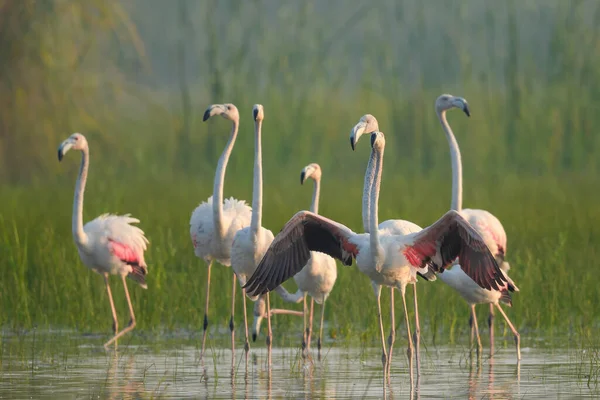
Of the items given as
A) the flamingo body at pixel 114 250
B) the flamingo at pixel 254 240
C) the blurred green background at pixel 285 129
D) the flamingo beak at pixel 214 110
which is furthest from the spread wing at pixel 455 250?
the blurred green background at pixel 285 129

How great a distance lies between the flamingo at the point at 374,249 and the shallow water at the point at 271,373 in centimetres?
48

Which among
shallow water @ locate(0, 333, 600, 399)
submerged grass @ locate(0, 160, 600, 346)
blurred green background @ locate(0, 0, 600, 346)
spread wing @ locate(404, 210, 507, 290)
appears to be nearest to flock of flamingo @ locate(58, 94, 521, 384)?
spread wing @ locate(404, 210, 507, 290)

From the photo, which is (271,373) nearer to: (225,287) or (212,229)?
(212,229)

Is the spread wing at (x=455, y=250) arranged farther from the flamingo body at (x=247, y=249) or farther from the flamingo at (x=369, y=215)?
the flamingo body at (x=247, y=249)

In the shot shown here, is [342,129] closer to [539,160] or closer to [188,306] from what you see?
[539,160]

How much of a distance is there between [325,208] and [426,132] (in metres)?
5.49

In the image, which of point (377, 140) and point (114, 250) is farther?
point (114, 250)

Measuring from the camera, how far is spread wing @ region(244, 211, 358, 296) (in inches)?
356

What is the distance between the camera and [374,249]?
8852 mm

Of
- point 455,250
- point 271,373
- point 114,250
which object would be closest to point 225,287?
point 114,250

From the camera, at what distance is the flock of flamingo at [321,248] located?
8844mm

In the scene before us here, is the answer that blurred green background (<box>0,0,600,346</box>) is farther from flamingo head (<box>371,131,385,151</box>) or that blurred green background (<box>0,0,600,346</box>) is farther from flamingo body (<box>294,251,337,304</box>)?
flamingo head (<box>371,131,385,151</box>)

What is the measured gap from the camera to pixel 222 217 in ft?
35.6

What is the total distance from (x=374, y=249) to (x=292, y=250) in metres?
0.66
